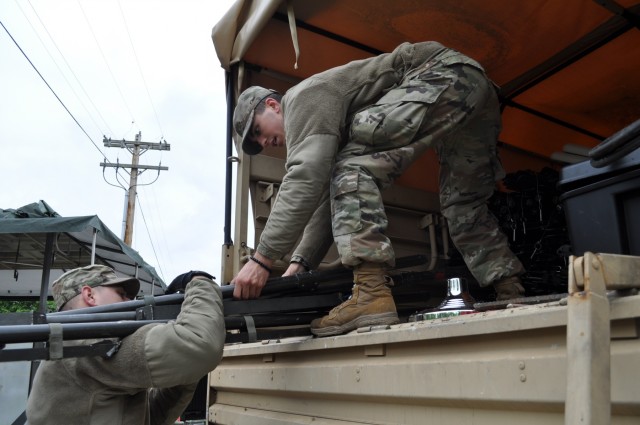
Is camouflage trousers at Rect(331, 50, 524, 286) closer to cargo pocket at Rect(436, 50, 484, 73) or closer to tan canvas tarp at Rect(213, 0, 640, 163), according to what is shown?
cargo pocket at Rect(436, 50, 484, 73)

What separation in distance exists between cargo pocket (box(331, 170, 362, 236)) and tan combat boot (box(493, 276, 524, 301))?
0.87 m

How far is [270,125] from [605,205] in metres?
1.42

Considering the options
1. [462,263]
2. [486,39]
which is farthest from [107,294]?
[486,39]

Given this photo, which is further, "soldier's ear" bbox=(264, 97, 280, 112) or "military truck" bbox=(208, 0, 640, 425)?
"soldier's ear" bbox=(264, 97, 280, 112)

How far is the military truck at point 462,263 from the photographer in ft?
3.43

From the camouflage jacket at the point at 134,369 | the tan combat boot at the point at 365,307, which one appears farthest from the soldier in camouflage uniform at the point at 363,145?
the camouflage jacket at the point at 134,369

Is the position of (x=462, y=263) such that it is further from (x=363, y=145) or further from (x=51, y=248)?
(x=51, y=248)

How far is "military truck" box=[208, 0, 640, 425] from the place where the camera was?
3.43ft

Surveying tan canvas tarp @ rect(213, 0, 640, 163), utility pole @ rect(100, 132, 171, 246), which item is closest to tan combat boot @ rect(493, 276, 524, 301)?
tan canvas tarp @ rect(213, 0, 640, 163)

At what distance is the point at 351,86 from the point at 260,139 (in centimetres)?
53

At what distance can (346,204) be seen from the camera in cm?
202

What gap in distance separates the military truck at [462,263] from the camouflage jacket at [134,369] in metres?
0.25

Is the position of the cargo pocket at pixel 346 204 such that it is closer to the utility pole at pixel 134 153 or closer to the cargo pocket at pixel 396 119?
the cargo pocket at pixel 396 119

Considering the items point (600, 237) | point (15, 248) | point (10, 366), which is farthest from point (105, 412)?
point (15, 248)
